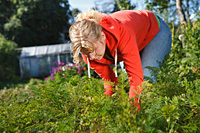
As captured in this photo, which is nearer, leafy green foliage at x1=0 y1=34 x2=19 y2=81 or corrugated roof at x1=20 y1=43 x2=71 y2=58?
leafy green foliage at x1=0 y1=34 x2=19 y2=81

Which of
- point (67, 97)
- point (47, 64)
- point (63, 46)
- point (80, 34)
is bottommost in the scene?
point (47, 64)

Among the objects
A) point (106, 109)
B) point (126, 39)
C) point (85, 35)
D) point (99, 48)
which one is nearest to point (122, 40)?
point (126, 39)

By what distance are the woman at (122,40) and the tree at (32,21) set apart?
18.2 meters

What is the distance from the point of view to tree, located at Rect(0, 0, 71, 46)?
17.9 m

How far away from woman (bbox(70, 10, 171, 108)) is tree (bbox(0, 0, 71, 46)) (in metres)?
18.2

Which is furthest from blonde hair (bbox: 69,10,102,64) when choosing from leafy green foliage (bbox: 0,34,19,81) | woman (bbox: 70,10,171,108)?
leafy green foliage (bbox: 0,34,19,81)

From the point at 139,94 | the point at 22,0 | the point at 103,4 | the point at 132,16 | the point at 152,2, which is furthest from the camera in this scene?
the point at 22,0

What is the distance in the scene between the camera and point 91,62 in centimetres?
187

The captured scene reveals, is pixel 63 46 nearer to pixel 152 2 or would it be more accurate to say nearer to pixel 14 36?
pixel 14 36

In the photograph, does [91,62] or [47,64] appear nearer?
[91,62]

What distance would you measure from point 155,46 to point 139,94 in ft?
3.45

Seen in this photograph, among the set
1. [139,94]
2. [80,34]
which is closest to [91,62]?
[80,34]

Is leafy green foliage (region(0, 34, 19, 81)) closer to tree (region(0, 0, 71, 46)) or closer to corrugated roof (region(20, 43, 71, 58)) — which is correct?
corrugated roof (region(20, 43, 71, 58))

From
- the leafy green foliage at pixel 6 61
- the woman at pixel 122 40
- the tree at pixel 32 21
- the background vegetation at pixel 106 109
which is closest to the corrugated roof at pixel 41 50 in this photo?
A: the leafy green foliage at pixel 6 61
